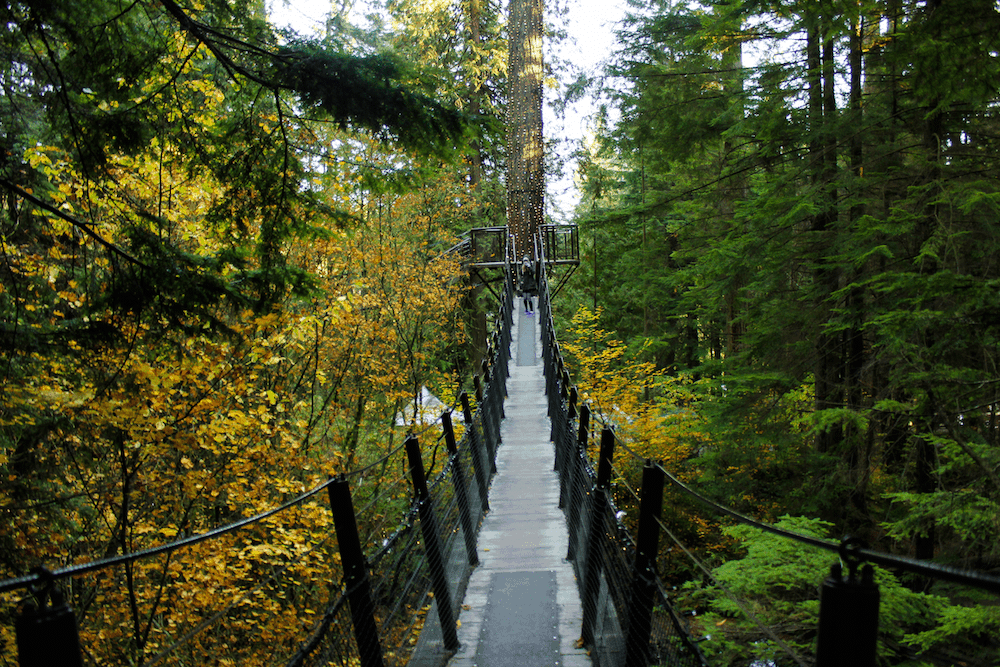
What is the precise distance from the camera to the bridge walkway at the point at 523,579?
13.6ft

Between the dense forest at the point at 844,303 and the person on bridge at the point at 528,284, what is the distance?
317 cm

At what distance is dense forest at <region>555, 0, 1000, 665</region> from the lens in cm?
550

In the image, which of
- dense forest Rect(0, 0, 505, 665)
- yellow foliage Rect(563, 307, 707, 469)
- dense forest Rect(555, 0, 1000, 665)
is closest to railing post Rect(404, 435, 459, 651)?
dense forest Rect(0, 0, 505, 665)

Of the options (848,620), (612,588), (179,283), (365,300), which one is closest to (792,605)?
(612,588)

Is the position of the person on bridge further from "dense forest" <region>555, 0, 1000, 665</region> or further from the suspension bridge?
the suspension bridge

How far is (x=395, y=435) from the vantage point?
15.4m

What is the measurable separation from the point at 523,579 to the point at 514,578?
0.08 m

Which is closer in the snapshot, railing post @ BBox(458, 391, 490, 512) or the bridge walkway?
the bridge walkway

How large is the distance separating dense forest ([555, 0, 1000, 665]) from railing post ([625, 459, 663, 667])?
2221 mm

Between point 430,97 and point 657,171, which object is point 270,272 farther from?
point 657,171

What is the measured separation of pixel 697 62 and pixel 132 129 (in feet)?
31.1

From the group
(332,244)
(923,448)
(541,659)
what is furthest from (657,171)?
(541,659)

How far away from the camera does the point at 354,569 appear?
2.89 metres

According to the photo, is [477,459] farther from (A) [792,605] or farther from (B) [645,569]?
A: (B) [645,569]
